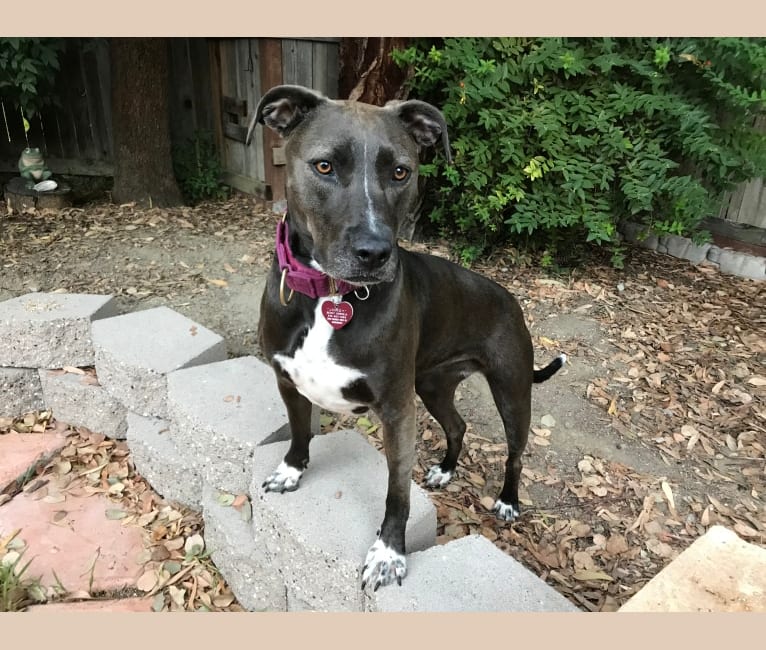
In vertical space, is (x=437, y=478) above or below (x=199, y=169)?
below

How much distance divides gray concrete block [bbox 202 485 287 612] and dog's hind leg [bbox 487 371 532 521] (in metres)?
1.25

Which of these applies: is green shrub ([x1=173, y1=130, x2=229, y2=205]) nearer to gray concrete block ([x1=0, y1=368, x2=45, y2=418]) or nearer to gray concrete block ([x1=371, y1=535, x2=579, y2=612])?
gray concrete block ([x1=0, y1=368, x2=45, y2=418])

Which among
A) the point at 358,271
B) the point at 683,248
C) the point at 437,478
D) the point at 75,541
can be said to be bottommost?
the point at 75,541

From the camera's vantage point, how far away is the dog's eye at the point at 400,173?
2.05 meters

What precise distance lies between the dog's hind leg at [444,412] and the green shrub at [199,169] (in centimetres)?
506

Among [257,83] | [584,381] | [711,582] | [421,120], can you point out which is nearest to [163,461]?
[421,120]

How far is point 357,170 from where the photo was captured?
6.44 ft

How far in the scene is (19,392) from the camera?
3803 millimetres

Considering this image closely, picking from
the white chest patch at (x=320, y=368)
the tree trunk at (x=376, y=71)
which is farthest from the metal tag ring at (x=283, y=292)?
the tree trunk at (x=376, y=71)

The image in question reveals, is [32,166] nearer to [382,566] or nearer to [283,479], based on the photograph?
[283,479]

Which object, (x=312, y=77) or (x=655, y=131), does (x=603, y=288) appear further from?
(x=312, y=77)

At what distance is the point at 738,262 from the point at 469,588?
16.9 feet

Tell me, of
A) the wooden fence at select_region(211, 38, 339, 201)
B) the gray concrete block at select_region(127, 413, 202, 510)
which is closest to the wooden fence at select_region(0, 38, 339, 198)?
the wooden fence at select_region(211, 38, 339, 201)

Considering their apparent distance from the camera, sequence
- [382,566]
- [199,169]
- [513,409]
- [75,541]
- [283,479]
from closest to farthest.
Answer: [382,566] < [283,479] < [513,409] < [75,541] < [199,169]
